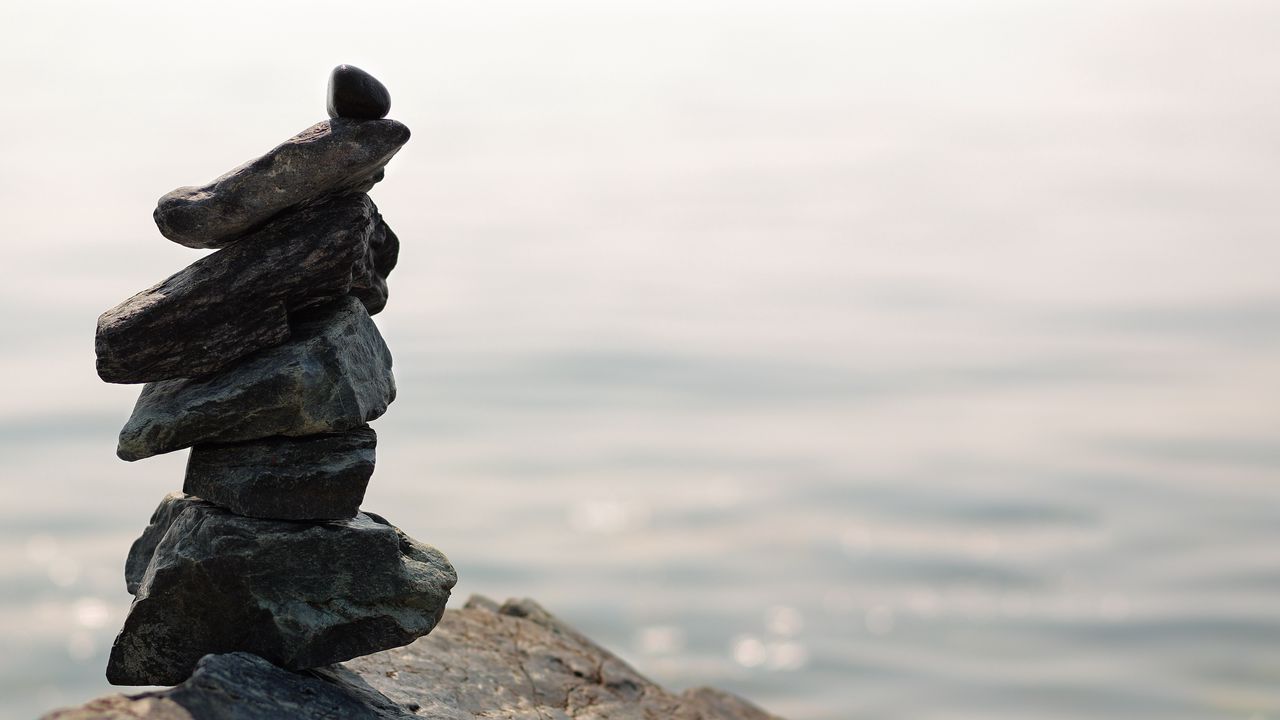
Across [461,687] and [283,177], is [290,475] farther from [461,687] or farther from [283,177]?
[461,687]

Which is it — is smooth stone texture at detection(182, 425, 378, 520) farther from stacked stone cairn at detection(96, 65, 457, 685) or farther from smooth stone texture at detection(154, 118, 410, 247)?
smooth stone texture at detection(154, 118, 410, 247)

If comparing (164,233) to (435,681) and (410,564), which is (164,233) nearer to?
(410,564)

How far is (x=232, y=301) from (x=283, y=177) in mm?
1152

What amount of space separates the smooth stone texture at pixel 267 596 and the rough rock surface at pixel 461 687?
14.7 inches

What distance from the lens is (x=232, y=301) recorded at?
1196cm

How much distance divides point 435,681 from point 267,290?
506 centimetres

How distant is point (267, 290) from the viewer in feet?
39.4

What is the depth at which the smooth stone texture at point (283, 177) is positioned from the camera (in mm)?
11664

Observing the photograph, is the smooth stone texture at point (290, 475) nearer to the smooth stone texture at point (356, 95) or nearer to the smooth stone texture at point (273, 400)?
the smooth stone texture at point (273, 400)

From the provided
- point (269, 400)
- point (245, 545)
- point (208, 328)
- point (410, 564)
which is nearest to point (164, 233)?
point (208, 328)

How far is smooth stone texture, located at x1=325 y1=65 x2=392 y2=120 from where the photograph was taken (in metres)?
11.7

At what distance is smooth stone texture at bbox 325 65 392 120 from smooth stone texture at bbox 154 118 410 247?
0.08 metres

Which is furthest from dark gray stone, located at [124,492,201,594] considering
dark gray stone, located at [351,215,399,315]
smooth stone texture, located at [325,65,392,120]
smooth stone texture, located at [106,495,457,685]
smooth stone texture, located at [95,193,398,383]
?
smooth stone texture, located at [325,65,392,120]

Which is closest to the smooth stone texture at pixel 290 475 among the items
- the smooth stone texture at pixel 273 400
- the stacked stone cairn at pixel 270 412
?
the stacked stone cairn at pixel 270 412
